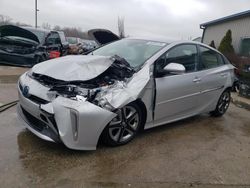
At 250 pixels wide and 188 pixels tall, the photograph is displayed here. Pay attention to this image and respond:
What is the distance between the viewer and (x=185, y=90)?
4668 millimetres

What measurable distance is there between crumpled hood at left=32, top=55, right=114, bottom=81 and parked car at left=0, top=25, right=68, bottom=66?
18.9 feet

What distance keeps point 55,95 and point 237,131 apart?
3.41 meters

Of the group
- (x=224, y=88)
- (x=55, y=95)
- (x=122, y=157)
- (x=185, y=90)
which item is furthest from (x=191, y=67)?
(x=55, y=95)

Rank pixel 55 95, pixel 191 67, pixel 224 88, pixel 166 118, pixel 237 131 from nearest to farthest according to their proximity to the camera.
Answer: pixel 55 95 → pixel 166 118 → pixel 191 67 → pixel 237 131 → pixel 224 88

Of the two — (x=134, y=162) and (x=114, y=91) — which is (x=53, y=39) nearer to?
(x=114, y=91)

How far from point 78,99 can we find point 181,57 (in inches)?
83.8

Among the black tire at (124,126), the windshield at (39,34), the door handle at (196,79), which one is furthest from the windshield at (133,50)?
the windshield at (39,34)

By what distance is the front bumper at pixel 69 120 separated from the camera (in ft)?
10.6

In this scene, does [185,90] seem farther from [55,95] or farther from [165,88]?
[55,95]

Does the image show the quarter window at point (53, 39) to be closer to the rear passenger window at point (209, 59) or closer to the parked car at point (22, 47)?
the parked car at point (22, 47)

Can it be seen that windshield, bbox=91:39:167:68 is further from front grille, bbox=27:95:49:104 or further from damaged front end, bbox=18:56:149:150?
front grille, bbox=27:95:49:104

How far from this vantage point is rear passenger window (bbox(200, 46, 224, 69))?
525 cm

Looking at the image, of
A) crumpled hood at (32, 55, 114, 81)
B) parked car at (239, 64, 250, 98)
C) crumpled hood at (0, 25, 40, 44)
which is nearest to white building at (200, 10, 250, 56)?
parked car at (239, 64, 250, 98)

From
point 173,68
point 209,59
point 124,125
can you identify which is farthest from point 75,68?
point 209,59
